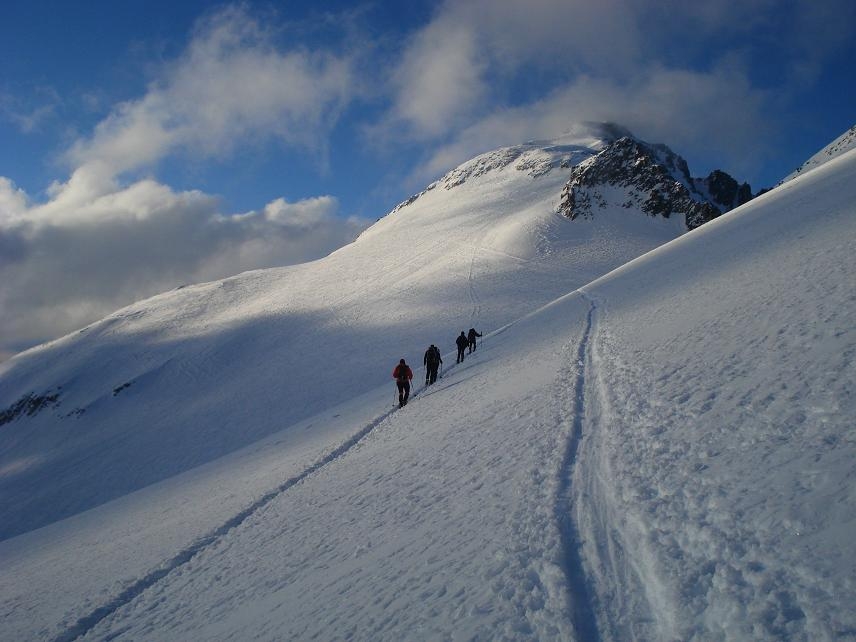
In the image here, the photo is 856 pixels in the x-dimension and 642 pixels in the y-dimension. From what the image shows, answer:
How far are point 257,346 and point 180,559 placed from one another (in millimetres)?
46912

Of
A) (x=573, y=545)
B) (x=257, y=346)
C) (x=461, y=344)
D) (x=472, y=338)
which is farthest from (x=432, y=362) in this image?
(x=257, y=346)

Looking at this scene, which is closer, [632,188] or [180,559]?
[180,559]

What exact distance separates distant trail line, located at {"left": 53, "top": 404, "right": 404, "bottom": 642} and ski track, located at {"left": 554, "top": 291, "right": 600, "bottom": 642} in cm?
701

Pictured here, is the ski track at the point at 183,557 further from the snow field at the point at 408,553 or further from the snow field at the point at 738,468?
the snow field at the point at 738,468

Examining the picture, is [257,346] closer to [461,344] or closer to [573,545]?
[461,344]

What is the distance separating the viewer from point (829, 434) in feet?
16.1

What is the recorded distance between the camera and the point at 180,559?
28.5 feet

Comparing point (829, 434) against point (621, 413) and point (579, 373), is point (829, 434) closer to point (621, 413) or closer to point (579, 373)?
point (621, 413)

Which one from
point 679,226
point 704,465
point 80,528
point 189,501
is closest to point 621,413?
point 704,465

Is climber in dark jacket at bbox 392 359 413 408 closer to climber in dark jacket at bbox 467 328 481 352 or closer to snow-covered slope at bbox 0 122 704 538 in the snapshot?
climber in dark jacket at bbox 467 328 481 352

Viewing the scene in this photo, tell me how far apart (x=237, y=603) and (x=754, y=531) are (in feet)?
20.5

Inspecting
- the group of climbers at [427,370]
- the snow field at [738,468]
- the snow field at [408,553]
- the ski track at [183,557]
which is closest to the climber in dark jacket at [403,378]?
the group of climbers at [427,370]

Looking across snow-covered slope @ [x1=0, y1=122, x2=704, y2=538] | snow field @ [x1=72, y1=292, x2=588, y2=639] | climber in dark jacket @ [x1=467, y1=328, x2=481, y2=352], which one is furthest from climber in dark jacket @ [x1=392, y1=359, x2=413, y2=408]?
snow-covered slope @ [x1=0, y1=122, x2=704, y2=538]

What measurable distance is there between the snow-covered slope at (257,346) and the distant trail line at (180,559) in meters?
21.4
